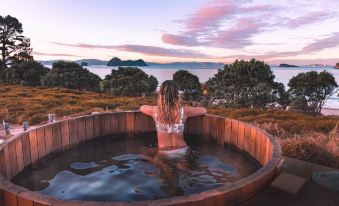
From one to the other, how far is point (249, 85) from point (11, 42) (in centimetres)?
3360

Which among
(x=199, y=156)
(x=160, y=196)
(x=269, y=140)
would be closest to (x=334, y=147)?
(x=269, y=140)

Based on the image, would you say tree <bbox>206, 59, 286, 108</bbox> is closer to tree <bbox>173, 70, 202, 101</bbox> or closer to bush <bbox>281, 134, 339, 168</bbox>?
tree <bbox>173, 70, 202, 101</bbox>

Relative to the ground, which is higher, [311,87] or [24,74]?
[24,74]

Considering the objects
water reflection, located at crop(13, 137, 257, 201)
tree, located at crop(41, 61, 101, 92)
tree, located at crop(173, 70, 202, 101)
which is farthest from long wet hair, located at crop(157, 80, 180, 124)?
tree, located at crop(41, 61, 101, 92)

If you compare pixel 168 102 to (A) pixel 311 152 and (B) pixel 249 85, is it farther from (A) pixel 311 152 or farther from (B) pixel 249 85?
(B) pixel 249 85

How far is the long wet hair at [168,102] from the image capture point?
4004mm

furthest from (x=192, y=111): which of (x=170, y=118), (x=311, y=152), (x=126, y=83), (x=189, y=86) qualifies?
(x=126, y=83)

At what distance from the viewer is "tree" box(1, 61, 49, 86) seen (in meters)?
31.5

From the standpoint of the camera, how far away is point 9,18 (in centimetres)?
3425

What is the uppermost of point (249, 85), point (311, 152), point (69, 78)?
point (69, 78)

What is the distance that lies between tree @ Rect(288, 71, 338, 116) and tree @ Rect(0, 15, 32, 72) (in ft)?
115

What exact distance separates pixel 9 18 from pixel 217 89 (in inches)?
1216

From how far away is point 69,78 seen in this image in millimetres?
31109

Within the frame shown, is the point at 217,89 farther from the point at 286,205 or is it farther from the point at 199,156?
the point at 286,205
